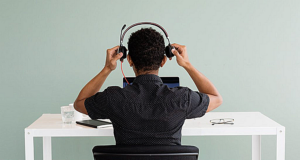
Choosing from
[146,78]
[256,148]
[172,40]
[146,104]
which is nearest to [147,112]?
[146,104]

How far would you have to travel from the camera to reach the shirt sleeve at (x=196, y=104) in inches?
54.2

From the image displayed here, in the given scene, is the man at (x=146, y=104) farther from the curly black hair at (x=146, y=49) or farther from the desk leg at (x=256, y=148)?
the desk leg at (x=256, y=148)

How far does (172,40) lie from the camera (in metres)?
3.18

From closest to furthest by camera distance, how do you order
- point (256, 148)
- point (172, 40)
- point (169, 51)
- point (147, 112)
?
point (147, 112) → point (169, 51) → point (256, 148) → point (172, 40)

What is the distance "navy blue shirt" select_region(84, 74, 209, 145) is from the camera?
1.31 meters

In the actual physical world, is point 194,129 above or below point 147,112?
below

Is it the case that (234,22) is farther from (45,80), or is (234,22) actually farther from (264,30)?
(45,80)

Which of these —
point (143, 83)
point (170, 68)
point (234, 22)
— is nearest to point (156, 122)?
point (143, 83)

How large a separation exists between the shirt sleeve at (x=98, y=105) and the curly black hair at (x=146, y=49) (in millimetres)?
189

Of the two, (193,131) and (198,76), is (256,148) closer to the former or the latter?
(193,131)

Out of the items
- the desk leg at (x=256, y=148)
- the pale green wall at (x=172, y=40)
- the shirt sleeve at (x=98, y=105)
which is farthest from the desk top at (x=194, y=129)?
the pale green wall at (x=172, y=40)

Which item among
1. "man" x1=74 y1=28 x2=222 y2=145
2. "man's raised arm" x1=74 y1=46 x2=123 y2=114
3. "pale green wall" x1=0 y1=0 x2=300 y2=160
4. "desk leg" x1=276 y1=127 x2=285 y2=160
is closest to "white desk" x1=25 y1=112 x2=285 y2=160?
"desk leg" x1=276 y1=127 x2=285 y2=160

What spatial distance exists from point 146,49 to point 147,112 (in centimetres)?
26

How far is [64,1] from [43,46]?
0.43 metres
